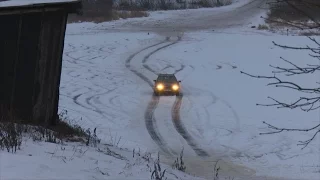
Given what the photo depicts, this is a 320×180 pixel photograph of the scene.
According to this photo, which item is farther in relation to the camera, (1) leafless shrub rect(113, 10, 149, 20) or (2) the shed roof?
(1) leafless shrub rect(113, 10, 149, 20)

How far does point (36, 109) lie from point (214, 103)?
1631cm

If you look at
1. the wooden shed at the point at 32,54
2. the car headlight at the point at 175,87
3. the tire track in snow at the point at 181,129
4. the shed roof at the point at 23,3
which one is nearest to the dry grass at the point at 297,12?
the shed roof at the point at 23,3

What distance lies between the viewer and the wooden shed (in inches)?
443

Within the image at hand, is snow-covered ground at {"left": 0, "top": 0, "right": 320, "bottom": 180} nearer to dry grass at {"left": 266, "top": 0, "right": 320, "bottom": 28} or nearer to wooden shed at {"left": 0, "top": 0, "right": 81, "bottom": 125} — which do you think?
wooden shed at {"left": 0, "top": 0, "right": 81, "bottom": 125}

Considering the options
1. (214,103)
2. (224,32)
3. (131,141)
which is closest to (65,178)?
(131,141)

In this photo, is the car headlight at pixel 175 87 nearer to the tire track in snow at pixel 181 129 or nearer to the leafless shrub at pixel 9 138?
the tire track in snow at pixel 181 129

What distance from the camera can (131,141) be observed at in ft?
63.9

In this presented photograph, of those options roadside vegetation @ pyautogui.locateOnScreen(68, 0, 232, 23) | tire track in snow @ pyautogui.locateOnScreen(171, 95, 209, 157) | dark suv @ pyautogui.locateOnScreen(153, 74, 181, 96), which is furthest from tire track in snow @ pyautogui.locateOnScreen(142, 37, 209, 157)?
roadside vegetation @ pyautogui.locateOnScreen(68, 0, 232, 23)

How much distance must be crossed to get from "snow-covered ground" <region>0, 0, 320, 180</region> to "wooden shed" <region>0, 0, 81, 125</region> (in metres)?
1.81

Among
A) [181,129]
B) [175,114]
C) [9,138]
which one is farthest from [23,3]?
[175,114]

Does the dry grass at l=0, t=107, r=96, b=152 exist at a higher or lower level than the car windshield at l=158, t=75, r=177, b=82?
higher

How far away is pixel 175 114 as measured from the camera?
24.5 metres

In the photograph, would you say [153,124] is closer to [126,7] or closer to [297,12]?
[297,12]

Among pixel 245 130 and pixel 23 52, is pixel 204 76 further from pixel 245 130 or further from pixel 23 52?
pixel 23 52
